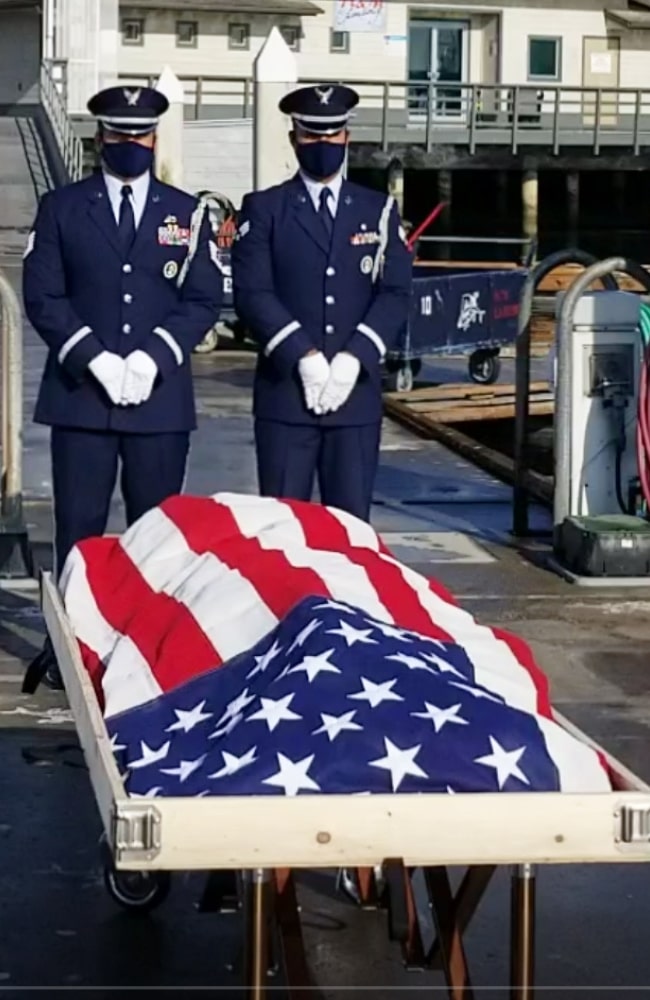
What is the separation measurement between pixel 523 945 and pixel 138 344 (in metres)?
3.08

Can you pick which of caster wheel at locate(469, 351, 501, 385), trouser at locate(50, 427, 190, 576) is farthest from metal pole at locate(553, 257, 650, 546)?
caster wheel at locate(469, 351, 501, 385)

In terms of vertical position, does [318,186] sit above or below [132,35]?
below

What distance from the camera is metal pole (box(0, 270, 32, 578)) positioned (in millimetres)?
7828

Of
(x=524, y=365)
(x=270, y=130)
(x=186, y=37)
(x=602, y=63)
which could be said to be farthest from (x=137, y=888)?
(x=602, y=63)

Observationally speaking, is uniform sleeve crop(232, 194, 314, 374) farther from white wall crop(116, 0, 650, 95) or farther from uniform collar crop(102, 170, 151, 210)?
white wall crop(116, 0, 650, 95)

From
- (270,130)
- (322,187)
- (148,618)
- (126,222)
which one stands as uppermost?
(270,130)

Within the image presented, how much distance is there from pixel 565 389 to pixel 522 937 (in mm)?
5100

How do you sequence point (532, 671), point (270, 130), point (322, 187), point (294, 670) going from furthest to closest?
point (270, 130) < point (322, 187) < point (532, 671) < point (294, 670)

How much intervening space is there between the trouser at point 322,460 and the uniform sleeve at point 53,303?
66cm

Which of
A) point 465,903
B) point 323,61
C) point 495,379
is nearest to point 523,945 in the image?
point 465,903

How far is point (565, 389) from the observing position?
849cm

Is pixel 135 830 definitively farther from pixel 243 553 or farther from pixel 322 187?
pixel 322 187

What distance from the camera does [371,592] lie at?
4.35m

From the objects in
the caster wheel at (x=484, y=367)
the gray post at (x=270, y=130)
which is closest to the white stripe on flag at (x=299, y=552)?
the gray post at (x=270, y=130)
